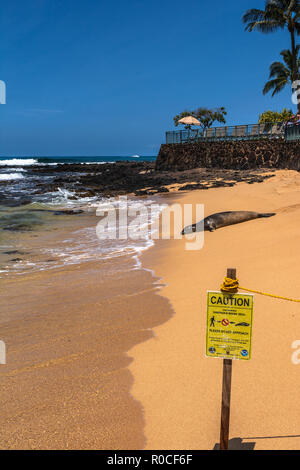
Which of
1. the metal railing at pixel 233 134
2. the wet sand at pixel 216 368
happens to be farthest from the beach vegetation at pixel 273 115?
the wet sand at pixel 216 368

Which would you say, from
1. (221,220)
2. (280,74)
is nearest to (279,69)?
(280,74)

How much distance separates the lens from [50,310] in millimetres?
4789

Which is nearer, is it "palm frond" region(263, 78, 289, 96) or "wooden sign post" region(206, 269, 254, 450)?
"wooden sign post" region(206, 269, 254, 450)

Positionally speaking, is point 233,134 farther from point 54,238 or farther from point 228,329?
point 228,329

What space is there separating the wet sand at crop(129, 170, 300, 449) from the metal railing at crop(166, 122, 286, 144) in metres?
17.7

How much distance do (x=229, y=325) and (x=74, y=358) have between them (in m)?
1.89

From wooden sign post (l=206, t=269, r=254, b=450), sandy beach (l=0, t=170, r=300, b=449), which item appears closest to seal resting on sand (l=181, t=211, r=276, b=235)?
sandy beach (l=0, t=170, r=300, b=449)

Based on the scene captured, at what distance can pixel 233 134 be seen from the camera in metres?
28.3

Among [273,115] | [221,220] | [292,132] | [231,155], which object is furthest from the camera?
[273,115]

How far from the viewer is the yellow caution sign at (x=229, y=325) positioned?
2170 millimetres

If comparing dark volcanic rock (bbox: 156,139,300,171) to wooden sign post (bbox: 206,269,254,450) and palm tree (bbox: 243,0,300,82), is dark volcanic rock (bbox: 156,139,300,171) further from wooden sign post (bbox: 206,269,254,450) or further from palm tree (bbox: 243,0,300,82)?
wooden sign post (bbox: 206,269,254,450)

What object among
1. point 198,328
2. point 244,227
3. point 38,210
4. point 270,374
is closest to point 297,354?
point 270,374

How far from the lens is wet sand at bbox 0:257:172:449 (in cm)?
255

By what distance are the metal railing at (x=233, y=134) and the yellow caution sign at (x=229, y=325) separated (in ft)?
68.8
